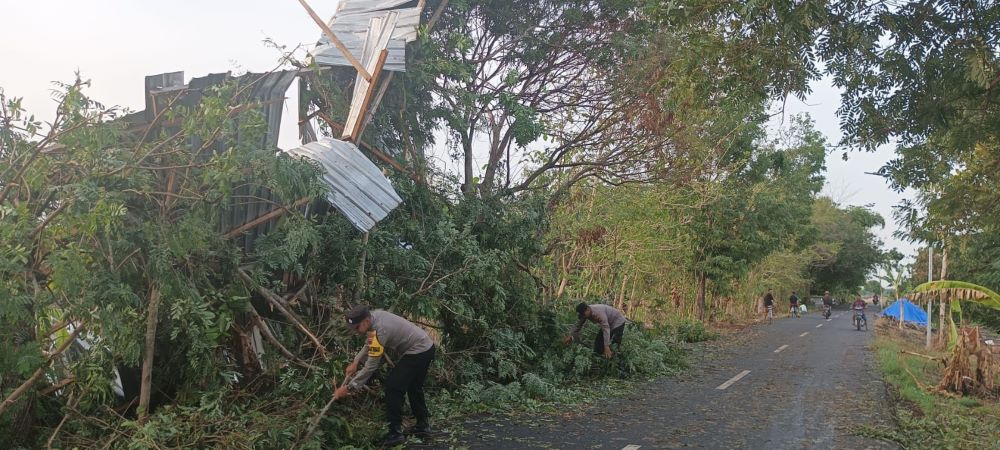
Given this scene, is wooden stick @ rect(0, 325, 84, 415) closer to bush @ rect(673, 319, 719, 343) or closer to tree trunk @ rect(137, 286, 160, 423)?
tree trunk @ rect(137, 286, 160, 423)

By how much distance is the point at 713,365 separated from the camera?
1606 centimetres

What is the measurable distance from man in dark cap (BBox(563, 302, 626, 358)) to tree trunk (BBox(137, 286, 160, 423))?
7.25 meters

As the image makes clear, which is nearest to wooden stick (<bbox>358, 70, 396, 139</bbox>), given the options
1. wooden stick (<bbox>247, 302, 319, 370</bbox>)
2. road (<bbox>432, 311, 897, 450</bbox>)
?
wooden stick (<bbox>247, 302, 319, 370</bbox>)

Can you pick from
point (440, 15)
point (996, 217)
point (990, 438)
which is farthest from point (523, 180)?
point (990, 438)

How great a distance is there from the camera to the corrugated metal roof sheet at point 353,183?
348 inches

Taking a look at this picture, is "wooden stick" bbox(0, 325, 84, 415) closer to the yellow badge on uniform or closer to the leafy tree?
the yellow badge on uniform

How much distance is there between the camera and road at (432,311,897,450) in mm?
8023

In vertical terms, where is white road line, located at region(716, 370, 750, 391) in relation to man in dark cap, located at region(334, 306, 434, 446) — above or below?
below

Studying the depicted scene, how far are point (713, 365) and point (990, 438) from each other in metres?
7.65

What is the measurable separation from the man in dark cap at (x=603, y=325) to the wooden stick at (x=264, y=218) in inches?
234

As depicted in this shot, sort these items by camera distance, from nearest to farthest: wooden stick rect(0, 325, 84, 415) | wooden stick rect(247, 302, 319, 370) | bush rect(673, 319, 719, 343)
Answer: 1. wooden stick rect(0, 325, 84, 415)
2. wooden stick rect(247, 302, 319, 370)
3. bush rect(673, 319, 719, 343)

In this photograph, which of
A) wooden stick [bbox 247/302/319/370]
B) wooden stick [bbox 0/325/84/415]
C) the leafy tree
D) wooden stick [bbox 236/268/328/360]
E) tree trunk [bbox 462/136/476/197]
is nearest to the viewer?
wooden stick [bbox 0/325/84/415]

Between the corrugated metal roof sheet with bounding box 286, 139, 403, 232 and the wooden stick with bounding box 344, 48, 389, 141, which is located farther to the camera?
the wooden stick with bounding box 344, 48, 389, 141

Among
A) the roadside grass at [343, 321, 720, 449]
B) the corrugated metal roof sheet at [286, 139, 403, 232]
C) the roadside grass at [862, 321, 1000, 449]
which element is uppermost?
the corrugated metal roof sheet at [286, 139, 403, 232]
